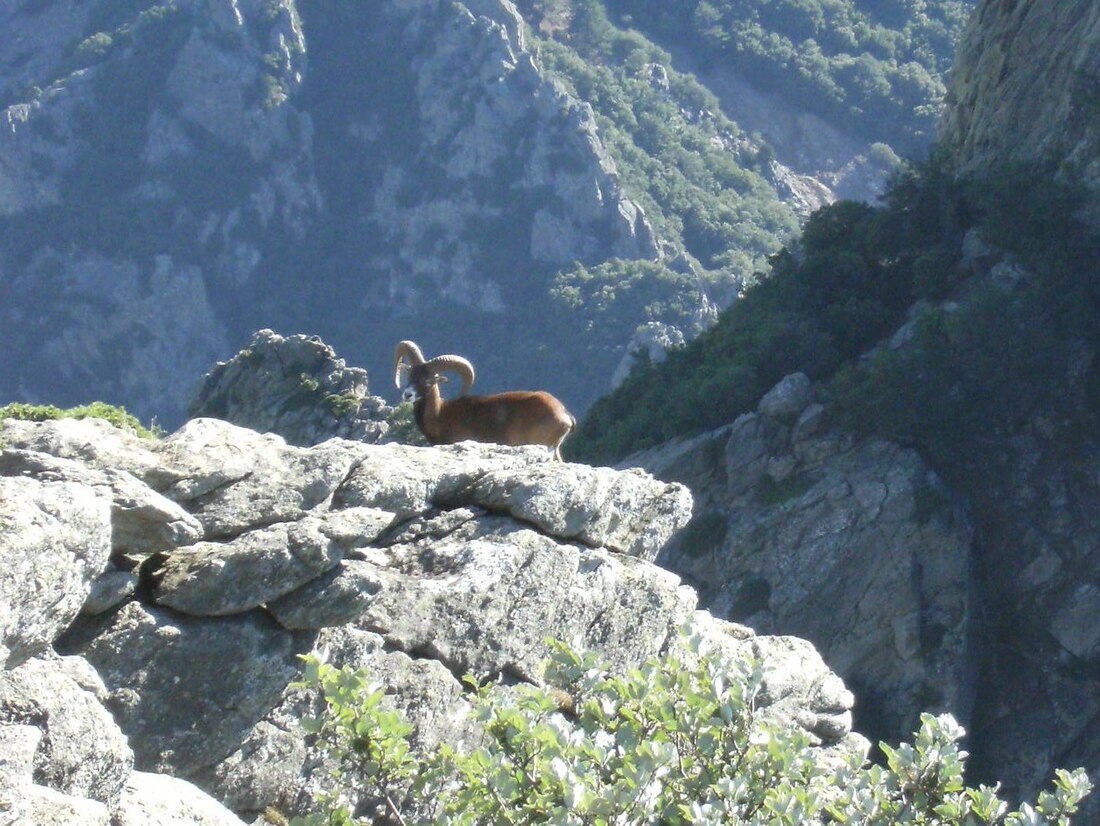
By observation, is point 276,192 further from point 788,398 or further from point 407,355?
point 407,355

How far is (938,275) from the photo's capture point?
30.7 meters

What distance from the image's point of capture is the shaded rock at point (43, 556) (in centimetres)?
757

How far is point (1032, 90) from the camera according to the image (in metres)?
32.5

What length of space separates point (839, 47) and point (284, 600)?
5476 inches

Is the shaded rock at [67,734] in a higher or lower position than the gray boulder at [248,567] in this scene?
lower

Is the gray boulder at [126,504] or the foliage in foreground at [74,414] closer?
the gray boulder at [126,504]

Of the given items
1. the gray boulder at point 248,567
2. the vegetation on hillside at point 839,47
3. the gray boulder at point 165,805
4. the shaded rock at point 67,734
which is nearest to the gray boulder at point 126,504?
the gray boulder at point 248,567

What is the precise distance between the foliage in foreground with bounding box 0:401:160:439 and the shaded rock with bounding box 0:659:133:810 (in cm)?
399

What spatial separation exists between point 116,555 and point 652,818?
13.4 ft

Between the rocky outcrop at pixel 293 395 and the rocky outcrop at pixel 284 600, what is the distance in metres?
17.8

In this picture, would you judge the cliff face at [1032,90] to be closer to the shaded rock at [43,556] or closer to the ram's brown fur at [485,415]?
the ram's brown fur at [485,415]

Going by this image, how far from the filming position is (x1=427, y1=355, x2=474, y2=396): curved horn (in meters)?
18.4

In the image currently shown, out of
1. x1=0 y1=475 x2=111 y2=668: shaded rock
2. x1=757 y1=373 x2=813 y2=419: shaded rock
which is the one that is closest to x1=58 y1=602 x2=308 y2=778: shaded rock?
x1=0 y1=475 x2=111 y2=668: shaded rock

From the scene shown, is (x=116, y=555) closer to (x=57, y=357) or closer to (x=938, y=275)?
(x=938, y=275)
